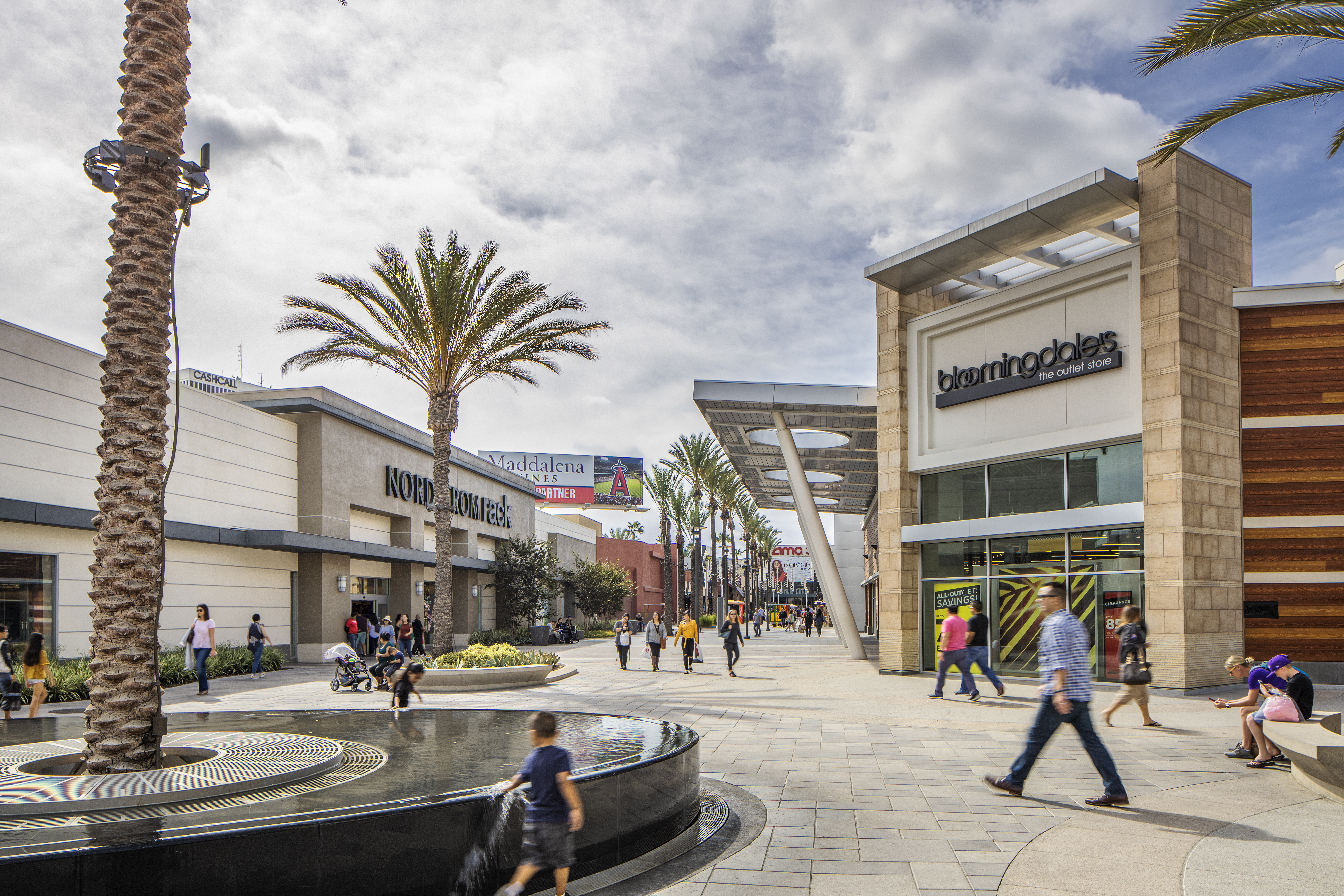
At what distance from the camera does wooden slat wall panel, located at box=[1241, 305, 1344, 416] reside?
1702 cm

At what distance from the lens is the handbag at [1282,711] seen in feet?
29.7

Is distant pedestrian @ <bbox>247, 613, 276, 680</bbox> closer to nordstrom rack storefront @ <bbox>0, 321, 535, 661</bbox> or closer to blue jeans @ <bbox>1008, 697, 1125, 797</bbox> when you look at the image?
nordstrom rack storefront @ <bbox>0, 321, 535, 661</bbox>

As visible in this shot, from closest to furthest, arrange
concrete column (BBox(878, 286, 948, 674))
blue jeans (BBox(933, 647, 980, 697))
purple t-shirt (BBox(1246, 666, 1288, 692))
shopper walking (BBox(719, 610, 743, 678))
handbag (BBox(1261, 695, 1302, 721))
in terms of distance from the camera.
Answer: handbag (BBox(1261, 695, 1302, 721)) < purple t-shirt (BBox(1246, 666, 1288, 692)) < blue jeans (BBox(933, 647, 980, 697)) < concrete column (BBox(878, 286, 948, 674)) < shopper walking (BBox(719, 610, 743, 678))

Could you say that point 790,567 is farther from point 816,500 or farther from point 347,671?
point 347,671

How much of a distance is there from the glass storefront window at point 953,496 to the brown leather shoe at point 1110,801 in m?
12.3

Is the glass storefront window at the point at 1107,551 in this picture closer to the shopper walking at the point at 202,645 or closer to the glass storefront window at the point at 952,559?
the glass storefront window at the point at 952,559

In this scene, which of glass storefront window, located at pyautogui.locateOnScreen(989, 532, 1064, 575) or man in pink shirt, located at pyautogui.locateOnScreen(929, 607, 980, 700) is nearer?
man in pink shirt, located at pyautogui.locateOnScreen(929, 607, 980, 700)

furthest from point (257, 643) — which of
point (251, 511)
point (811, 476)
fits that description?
point (811, 476)

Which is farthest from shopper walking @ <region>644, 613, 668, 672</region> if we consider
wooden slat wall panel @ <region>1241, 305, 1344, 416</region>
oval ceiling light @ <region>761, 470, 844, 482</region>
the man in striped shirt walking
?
the man in striped shirt walking

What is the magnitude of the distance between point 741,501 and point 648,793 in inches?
2688

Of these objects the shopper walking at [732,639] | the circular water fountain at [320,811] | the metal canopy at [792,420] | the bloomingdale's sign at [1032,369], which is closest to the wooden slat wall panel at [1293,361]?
the bloomingdale's sign at [1032,369]

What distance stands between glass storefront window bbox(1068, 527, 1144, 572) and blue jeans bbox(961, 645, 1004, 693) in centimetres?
328

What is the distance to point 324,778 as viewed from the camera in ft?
23.2

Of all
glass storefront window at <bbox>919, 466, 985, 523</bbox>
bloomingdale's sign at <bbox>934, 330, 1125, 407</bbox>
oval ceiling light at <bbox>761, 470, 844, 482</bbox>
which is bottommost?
glass storefront window at <bbox>919, 466, 985, 523</bbox>
